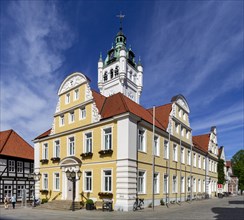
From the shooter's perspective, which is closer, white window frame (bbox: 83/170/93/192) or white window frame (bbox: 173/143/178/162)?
white window frame (bbox: 83/170/93/192)

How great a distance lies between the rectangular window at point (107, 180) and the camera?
72.3ft

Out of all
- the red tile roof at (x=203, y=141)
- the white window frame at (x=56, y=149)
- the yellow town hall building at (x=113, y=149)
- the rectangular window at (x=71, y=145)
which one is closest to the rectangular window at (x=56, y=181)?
the yellow town hall building at (x=113, y=149)

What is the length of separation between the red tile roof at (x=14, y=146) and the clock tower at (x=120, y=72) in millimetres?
23490

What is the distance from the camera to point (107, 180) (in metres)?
22.3

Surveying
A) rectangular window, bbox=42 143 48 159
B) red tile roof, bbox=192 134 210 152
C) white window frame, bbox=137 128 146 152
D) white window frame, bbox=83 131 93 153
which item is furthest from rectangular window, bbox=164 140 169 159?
red tile roof, bbox=192 134 210 152

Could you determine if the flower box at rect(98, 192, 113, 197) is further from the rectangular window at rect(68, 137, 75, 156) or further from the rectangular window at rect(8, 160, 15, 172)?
the rectangular window at rect(8, 160, 15, 172)

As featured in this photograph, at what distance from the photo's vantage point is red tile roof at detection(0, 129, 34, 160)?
33912mm

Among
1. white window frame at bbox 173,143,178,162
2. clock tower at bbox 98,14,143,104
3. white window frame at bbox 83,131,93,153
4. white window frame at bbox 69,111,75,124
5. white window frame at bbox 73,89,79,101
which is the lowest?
white window frame at bbox 173,143,178,162

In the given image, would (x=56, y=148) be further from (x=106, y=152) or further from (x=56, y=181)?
(x=106, y=152)

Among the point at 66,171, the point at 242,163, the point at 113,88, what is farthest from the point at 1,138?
the point at 242,163

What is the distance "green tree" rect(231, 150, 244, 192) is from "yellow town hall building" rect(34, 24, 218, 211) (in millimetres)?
39047

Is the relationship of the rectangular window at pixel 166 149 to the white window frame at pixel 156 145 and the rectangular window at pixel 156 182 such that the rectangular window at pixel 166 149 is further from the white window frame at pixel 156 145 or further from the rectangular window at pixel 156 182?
the rectangular window at pixel 156 182

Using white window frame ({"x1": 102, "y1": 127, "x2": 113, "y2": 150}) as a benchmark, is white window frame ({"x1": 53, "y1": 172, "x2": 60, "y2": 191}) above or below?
below

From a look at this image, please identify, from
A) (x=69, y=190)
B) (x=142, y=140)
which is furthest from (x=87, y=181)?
(x=142, y=140)
